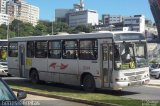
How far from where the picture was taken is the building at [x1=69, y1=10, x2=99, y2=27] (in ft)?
373

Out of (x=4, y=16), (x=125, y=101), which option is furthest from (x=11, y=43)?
(x=4, y=16)

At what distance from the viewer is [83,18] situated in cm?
11350

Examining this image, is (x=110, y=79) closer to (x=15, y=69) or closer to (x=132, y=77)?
(x=132, y=77)

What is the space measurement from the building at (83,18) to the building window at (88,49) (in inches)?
3629

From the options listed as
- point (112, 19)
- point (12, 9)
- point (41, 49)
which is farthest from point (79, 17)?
point (41, 49)

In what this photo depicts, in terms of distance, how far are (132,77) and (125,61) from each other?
812 mm

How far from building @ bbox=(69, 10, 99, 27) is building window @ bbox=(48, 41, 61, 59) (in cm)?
8977

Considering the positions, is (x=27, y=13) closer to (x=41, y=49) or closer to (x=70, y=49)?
(x=41, y=49)

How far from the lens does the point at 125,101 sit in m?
14.5

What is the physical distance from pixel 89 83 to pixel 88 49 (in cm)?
158

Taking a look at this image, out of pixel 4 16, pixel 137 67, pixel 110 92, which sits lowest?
pixel 110 92

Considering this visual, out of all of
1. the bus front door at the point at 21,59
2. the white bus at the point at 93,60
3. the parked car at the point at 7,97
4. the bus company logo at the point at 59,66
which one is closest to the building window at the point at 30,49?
the white bus at the point at 93,60

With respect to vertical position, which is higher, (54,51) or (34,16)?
(34,16)

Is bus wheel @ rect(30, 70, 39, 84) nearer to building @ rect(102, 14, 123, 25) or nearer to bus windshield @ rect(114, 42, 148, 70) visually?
bus windshield @ rect(114, 42, 148, 70)
